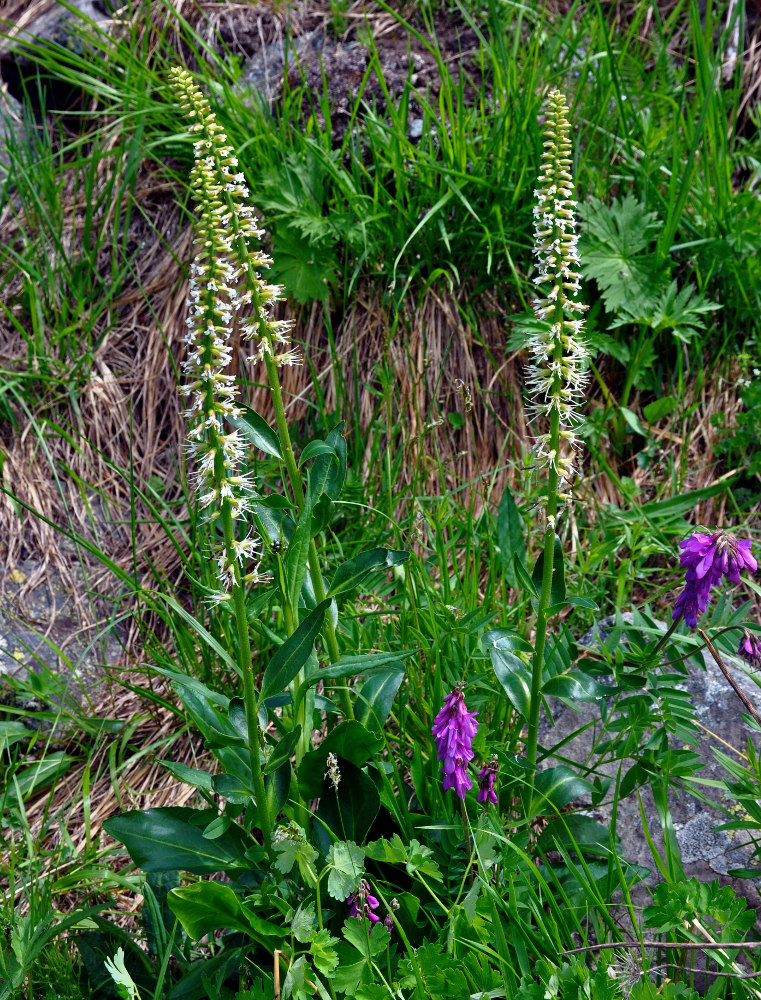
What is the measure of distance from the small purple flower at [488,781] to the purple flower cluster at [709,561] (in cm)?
54

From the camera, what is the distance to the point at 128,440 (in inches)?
135

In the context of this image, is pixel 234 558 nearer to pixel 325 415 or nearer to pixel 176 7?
pixel 325 415

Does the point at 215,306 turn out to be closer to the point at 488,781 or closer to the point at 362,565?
the point at 362,565

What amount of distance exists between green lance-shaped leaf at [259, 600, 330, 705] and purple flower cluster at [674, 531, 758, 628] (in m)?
0.78

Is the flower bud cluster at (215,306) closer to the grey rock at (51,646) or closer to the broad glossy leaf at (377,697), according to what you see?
the broad glossy leaf at (377,697)

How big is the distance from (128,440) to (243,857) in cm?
204

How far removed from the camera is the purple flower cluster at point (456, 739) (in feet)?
5.76

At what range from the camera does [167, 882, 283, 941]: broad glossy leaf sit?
1617mm

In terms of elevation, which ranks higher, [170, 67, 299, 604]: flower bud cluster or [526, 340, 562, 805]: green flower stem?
[170, 67, 299, 604]: flower bud cluster

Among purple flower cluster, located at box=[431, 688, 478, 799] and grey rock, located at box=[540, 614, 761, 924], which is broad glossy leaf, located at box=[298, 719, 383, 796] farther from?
grey rock, located at box=[540, 614, 761, 924]

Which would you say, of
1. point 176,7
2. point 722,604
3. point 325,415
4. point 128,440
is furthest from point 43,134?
point 722,604

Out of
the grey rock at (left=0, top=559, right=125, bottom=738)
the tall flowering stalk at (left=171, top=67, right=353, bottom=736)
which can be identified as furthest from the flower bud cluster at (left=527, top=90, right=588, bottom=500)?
the grey rock at (left=0, top=559, right=125, bottom=738)

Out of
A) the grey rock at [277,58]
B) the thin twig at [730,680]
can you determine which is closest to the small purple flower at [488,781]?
the thin twig at [730,680]

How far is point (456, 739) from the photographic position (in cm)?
176
